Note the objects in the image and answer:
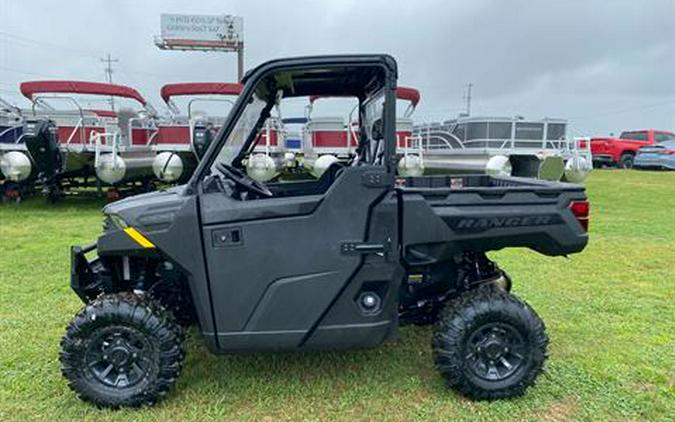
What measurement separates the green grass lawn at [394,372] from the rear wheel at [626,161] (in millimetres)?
18333

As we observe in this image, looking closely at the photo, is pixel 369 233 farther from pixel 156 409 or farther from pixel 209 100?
pixel 209 100

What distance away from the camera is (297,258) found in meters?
2.52


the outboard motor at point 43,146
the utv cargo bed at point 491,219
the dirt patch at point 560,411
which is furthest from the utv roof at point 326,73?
the outboard motor at point 43,146

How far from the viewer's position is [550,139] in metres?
9.62

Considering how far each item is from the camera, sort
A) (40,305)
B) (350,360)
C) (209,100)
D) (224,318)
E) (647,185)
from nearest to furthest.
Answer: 1. (224,318)
2. (350,360)
3. (40,305)
4. (209,100)
5. (647,185)

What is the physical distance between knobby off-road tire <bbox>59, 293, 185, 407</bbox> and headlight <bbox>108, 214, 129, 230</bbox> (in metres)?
0.39

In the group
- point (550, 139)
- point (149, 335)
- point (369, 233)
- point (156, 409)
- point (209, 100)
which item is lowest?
point (156, 409)

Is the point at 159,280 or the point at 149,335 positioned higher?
the point at 159,280

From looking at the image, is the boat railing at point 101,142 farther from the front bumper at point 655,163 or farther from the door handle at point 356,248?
the front bumper at point 655,163

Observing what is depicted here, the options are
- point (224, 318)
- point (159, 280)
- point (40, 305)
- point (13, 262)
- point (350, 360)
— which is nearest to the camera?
point (224, 318)

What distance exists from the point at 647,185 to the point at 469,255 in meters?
13.7

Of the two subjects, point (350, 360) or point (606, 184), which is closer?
point (350, 360)

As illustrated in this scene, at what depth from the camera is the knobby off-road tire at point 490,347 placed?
8.76ft

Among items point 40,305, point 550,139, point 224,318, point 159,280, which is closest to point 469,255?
point 224,318
